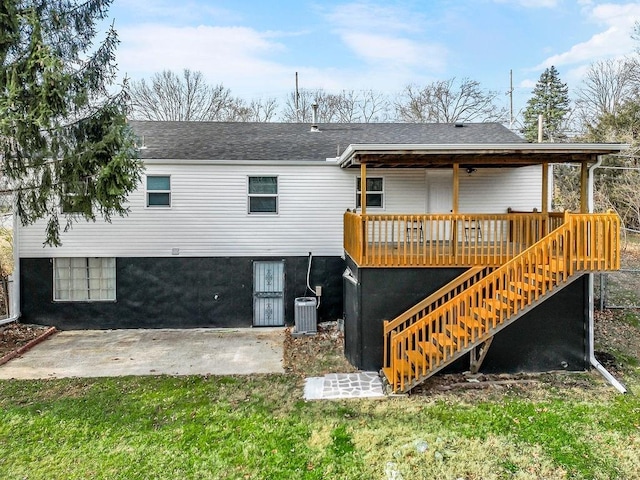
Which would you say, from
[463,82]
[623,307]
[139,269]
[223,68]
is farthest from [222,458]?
[463,82]

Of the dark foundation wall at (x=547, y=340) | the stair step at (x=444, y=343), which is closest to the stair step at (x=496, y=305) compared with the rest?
the stair step at (x=444, y=343)

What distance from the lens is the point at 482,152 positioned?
7152mm

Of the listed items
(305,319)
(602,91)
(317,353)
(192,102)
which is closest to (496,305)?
(317,353)

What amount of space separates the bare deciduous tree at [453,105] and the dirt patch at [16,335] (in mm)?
24500

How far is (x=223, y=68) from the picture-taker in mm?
25734

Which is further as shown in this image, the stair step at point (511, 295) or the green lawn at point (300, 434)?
the stair step at point (511, 295)

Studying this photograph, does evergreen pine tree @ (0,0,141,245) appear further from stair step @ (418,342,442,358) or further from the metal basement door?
stair step @ (418,342,442,358)

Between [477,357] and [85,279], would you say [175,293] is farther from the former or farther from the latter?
[477,357]

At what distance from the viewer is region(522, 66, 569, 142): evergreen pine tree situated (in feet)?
94.7

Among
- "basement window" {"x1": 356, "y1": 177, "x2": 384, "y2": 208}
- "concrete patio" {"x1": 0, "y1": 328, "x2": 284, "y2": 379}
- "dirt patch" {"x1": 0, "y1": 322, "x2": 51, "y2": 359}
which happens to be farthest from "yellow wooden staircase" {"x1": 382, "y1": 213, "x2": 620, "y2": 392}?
"dirt patch" {"x1": 0, "y1": 322, "x2": 51, "y2": 359}

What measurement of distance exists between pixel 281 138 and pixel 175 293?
5.39 metres

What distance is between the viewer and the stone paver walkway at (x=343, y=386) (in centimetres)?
631

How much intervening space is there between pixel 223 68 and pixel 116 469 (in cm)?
2529

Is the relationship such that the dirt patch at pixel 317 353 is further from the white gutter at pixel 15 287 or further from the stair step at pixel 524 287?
the white gutter at pixel 15 287
